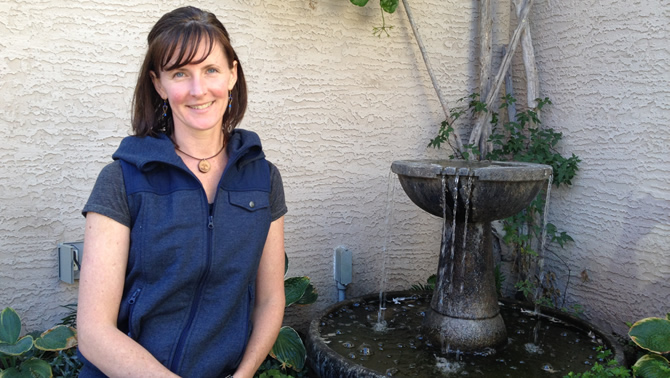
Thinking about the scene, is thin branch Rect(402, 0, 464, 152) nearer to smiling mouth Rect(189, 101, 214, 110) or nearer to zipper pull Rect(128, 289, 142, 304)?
smiling mouth Rect(189, 101, 214, 110)

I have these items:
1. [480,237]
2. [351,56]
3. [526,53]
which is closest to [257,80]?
[351,56]

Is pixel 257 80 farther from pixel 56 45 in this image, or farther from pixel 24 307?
pixel 24 307

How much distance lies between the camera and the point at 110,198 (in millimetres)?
1548

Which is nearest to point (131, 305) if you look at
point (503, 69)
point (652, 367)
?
point (652, 367)

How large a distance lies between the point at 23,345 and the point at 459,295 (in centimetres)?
194

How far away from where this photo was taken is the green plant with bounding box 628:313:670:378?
103 inches

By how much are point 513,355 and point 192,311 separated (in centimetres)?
184

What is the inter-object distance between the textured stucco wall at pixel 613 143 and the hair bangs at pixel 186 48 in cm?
259

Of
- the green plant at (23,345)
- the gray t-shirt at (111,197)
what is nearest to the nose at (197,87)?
the gray t-shirt at (111,197)

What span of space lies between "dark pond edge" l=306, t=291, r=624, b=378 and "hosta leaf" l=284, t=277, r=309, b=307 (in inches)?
6.2

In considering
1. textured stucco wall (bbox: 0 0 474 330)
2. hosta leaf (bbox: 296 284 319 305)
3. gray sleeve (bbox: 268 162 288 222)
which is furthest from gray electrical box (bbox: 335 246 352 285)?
gray sleeve (bbox: 268 162 288 222)

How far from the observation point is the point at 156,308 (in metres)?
1.61

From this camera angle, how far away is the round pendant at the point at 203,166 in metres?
1.78

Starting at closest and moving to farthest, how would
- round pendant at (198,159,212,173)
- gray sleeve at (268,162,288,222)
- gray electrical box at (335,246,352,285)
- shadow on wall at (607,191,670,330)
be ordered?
round pendant at (198,159,212,173)
gray sleeve at (268,162,288,222)
shadow on wall at (607,191,670,330)
gray electrical box at (335,246,352,285)
